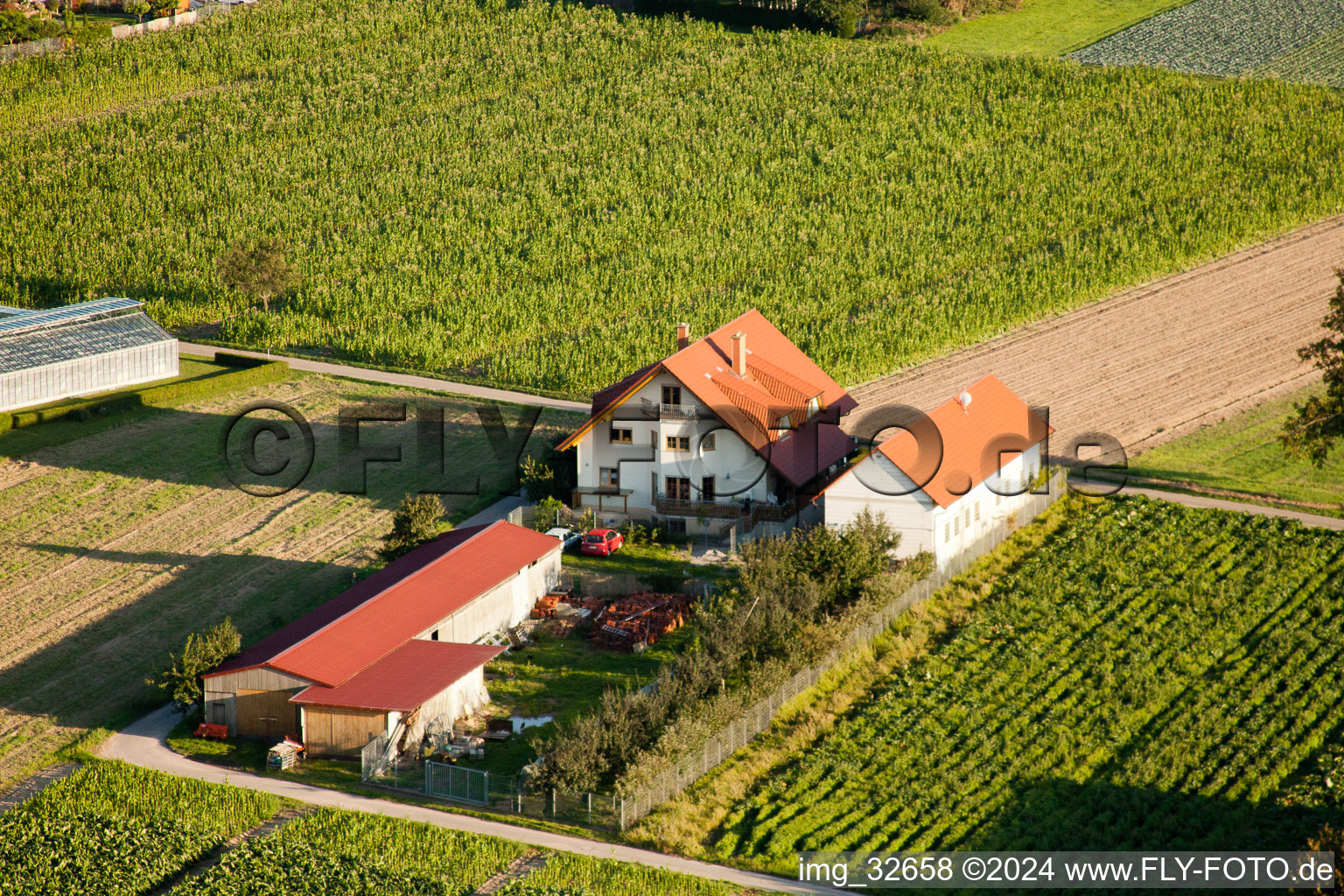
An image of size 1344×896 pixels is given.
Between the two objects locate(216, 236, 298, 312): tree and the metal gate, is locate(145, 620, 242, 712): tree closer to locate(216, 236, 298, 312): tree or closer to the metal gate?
the metal gate

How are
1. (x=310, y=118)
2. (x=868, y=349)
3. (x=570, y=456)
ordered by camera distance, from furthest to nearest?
(x=310, y=118) → (x=868, y=349) → (x=570, y=456)

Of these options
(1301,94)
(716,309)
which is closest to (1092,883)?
(716,309)

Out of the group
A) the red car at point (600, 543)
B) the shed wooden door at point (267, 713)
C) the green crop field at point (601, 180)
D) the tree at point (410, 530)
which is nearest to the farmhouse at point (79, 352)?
the green crop field at point (601, 180)

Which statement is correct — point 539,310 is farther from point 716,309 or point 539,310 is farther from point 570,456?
point 570,456

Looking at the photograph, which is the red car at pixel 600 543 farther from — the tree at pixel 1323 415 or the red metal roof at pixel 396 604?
the tree at pixel 1323 415

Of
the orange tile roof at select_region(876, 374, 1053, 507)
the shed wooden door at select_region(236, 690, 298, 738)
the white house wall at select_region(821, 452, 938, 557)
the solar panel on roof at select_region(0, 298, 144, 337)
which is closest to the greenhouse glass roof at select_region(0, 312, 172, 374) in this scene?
the solar panel on roof at select_region(0, 298, 144, 337)

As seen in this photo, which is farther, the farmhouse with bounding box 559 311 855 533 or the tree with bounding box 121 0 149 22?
the tree with bounding box 121 0 149 22
